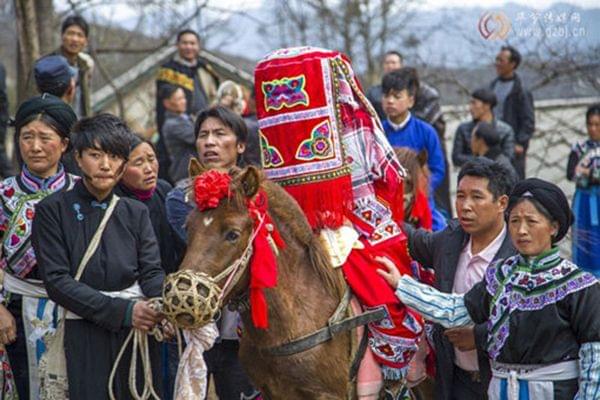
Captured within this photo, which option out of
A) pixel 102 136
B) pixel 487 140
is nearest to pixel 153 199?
pixel 102 136

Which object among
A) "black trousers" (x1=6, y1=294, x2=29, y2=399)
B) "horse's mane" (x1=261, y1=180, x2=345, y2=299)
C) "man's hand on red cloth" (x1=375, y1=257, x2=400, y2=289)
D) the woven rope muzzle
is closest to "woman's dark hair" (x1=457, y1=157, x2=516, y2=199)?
"man's hand on red cloth" (x1=375, y1=257, x2=400, y2=289)

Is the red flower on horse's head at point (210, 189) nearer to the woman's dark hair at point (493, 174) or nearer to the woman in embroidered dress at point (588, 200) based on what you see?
the woman's dark hair at point (493, 174)

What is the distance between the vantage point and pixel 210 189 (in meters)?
4.32

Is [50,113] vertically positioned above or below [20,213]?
above

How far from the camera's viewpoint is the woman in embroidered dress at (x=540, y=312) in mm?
4223

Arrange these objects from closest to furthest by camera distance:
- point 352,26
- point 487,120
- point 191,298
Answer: point 191,298, point 487,120, point 352,26

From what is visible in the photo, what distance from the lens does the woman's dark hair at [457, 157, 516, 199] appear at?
5.05 meters

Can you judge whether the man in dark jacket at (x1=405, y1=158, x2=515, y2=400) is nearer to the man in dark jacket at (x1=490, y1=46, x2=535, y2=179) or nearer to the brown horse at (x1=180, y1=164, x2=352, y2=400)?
the brown horse at (x1=180, y1=164, x2=352, y2=400)

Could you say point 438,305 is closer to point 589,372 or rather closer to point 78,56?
point 589,372

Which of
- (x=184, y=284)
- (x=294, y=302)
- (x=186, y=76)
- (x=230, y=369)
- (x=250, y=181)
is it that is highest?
(x=186, y=76)

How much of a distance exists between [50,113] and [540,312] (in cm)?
285

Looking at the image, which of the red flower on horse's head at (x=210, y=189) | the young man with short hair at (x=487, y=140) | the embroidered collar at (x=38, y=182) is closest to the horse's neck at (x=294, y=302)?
the red flower on horse's head at (x=210, y=189)

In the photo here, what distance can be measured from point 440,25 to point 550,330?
39.4 ft

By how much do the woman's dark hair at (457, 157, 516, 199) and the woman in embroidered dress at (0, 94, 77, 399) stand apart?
7.35ft
